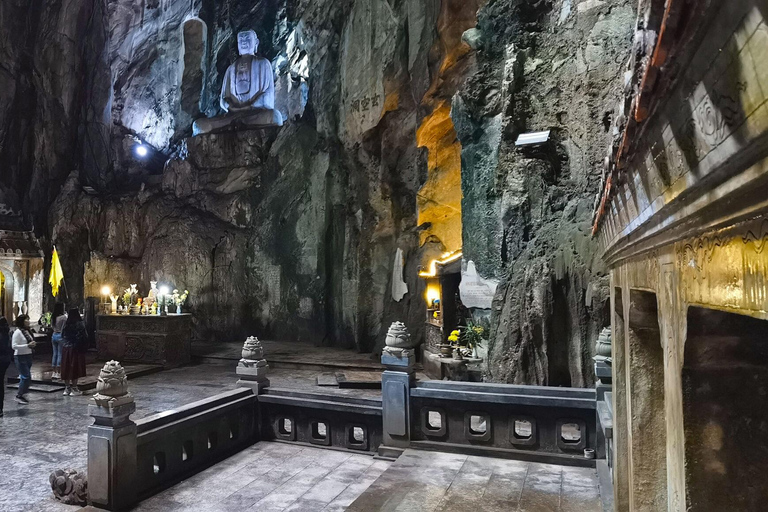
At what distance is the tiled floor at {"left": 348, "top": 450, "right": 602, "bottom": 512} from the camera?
4.99 meters

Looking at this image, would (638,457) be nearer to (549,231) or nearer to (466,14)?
(549,231)

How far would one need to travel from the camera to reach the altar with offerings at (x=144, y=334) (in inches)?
581

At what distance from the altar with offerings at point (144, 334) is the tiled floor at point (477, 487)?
417 inches

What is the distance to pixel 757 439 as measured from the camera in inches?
68.6

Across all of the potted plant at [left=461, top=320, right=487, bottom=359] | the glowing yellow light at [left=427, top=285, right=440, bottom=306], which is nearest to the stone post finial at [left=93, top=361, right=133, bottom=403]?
the potted plant at [left=461, top=320, right=487, bottom=359]

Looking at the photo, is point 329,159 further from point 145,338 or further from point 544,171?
point 544,171

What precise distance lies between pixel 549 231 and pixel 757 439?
336 inches

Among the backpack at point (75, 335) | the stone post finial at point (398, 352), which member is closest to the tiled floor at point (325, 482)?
the stone post finial at point (398, 352)

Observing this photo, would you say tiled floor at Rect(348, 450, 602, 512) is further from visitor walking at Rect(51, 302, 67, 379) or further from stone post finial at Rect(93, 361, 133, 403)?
visitor walking at Rect(51, 302, 67, 379)

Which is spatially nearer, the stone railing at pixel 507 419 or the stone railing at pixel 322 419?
the stone railing at pixel 507 419

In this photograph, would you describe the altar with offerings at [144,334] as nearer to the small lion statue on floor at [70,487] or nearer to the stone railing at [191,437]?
the stone railing at [191,437]

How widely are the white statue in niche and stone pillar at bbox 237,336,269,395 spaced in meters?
16.6

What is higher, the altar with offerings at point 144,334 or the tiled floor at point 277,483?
the altar with offerings at point 144,334

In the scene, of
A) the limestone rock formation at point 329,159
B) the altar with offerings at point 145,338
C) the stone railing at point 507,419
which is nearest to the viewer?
the stone railing at point 507,419
